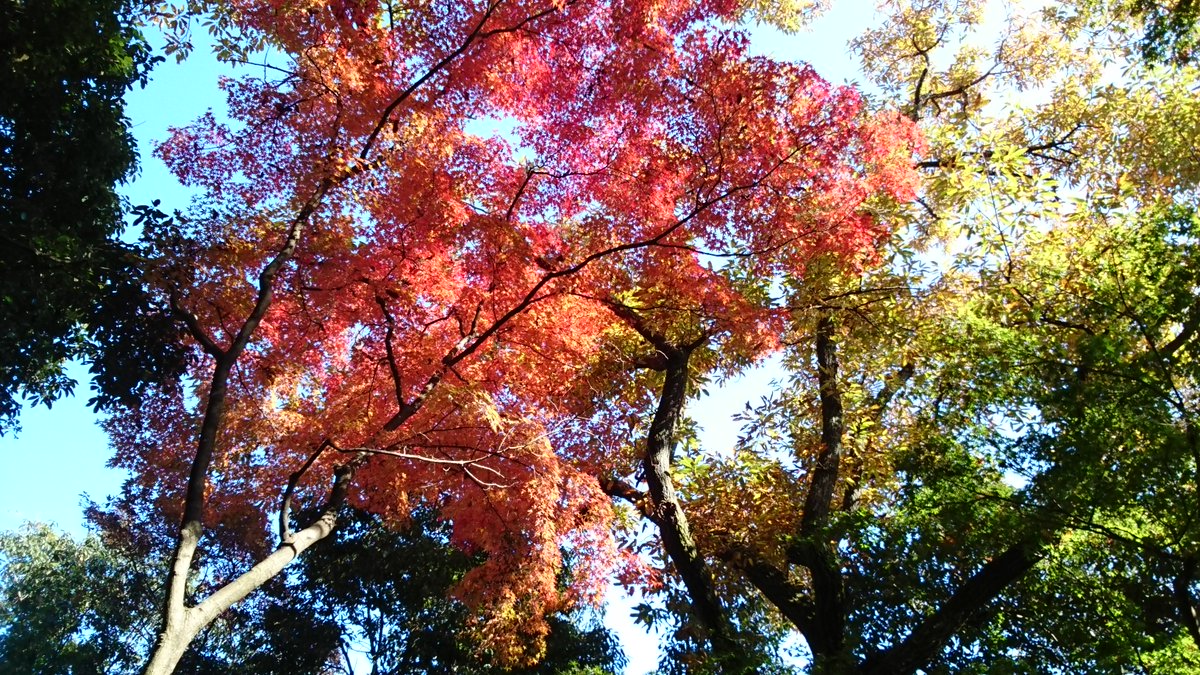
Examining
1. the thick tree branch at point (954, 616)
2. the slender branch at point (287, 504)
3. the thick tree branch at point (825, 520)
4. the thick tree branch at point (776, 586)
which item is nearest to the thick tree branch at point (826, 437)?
the thick tree branch at point (825, 520)

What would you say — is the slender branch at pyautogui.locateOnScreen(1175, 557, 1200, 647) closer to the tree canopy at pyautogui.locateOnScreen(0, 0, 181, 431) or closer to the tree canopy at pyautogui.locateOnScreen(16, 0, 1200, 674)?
the tree canopy at pyautogui.locateOnScreen(16, 0, 1200, 674)

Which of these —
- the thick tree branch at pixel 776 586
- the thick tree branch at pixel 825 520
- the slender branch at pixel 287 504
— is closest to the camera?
the slender branch at pixel 287 504

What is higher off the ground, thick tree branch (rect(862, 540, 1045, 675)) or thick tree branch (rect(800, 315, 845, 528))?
thick tree branch (rect(800, 315, 845, 528))

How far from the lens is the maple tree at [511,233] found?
720 cm

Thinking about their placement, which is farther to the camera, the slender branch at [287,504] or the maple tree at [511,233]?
the maple tree at [511,233]

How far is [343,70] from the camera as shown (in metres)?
7.01

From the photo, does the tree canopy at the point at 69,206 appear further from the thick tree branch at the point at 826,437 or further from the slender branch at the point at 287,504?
the thick tree branch at the point at 826,437

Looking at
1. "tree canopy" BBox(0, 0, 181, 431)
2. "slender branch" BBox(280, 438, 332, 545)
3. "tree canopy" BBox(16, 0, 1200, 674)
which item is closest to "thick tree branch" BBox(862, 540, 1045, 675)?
"tree canopy" BBox(16, 0, 1200, 674)

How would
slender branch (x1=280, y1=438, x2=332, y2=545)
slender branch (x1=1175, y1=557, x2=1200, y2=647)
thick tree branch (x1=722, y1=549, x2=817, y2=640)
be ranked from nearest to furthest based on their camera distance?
1. slender branch (x1=1175, y1=557, x2=1200, y2=647)
2. slender branch (x1=280, y1=438, x2=332, y2=545)
3. thick tree branch (x1=722, y1=549, x2=817, y2=640)

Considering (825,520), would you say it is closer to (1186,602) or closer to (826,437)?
(826,437)

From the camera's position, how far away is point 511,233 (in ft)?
24.6

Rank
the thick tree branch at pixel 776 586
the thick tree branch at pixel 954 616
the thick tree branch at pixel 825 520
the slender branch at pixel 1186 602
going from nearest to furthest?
the slender branch at pixel 1186 602 → the thick tree branch at pixel 954 616 → the thick tree branch at pixel 825 520 → the thick tree branch at pixel 776 586

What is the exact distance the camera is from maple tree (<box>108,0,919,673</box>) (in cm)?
720

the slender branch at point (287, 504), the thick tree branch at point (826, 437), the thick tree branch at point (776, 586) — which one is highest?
the thick tree branch at point (826, 437)
